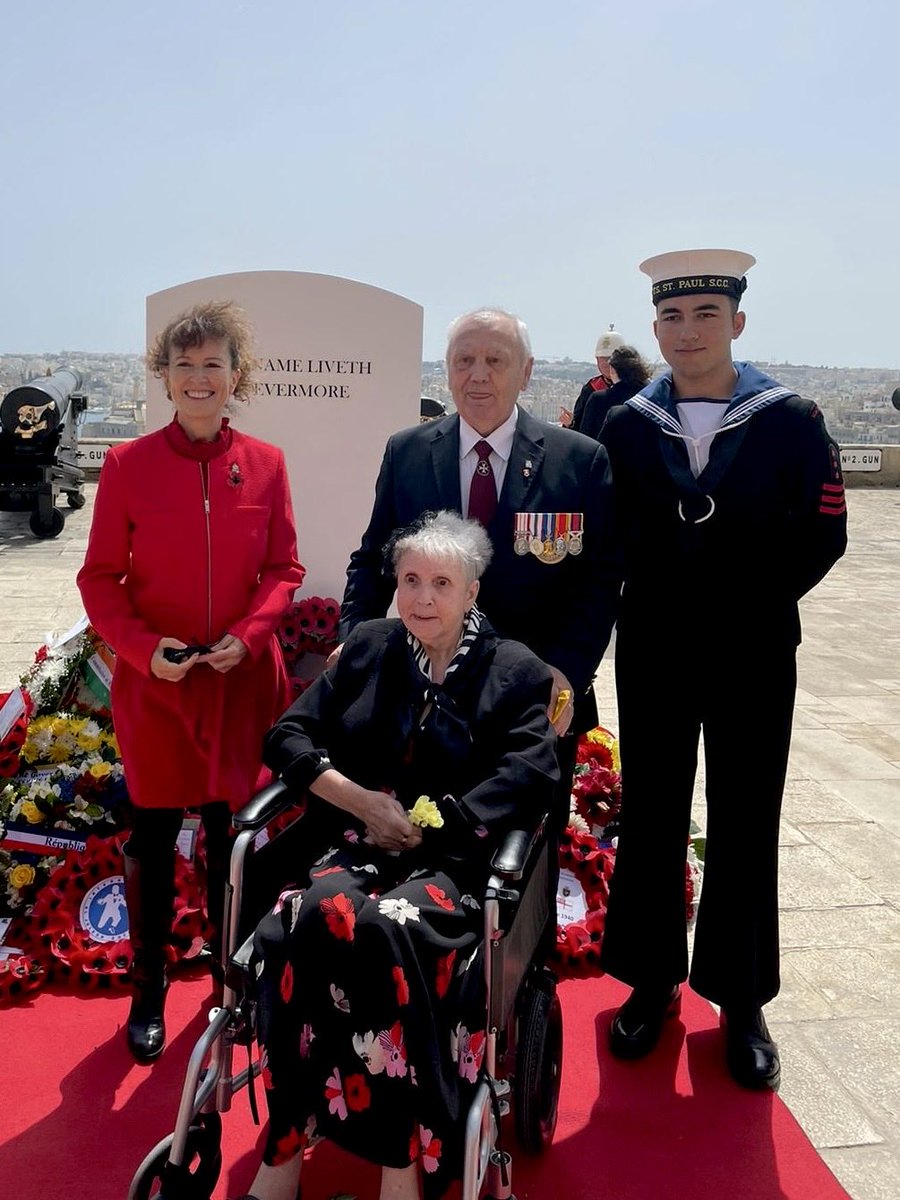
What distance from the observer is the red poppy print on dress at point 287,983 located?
6.07 feet

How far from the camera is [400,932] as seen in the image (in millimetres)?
1841

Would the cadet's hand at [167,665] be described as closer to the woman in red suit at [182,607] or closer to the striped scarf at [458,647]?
the woman in red suit at [182,607]

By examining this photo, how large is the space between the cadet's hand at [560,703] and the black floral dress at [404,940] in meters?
0.08

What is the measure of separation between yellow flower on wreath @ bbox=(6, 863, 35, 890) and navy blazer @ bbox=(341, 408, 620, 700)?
140 centimetres

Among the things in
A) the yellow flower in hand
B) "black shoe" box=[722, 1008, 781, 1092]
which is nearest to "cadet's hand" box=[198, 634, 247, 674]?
the yellow flower in hand

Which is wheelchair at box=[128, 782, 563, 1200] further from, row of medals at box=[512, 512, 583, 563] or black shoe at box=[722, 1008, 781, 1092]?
row of medals at box=[512, 512, 583, 563]

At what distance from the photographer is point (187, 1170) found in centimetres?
181

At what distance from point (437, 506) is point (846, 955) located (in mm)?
1881

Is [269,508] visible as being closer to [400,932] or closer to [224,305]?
[224,305]

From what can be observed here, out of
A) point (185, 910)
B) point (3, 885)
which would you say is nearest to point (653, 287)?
point (185, 910)

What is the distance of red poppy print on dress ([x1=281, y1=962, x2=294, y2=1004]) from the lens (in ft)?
6.07

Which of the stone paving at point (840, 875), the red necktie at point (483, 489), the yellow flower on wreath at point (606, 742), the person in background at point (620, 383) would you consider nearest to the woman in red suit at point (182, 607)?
the red necktie at point (483, 489)

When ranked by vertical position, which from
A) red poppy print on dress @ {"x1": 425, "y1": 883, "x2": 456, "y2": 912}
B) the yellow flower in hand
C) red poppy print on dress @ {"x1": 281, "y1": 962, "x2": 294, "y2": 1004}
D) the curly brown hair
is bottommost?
red poppy print on dress @ {"x1": 281, "y1": 962, "x2": 294, "y2": 1004}

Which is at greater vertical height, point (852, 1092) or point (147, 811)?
point (147, 811)
